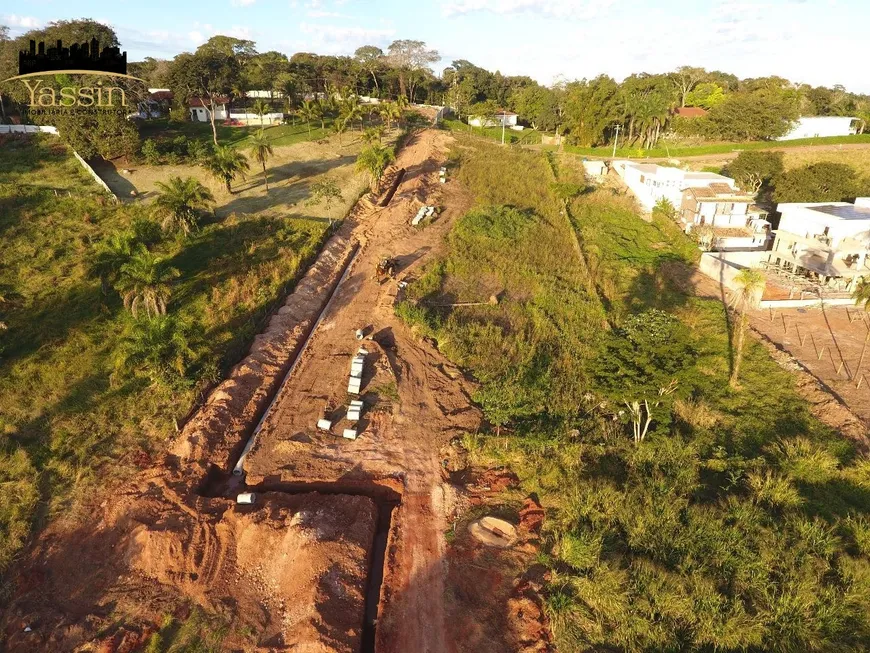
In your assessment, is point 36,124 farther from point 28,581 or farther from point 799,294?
point 799,294

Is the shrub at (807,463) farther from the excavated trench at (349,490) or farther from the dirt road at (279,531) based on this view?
the excavated trench at (349,490)

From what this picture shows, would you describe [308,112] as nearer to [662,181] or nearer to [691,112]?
[662,181]

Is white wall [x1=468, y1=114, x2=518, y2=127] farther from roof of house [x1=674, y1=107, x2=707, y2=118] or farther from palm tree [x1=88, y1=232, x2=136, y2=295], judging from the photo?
palm tree [x1=88, y1=232, x2=136, y2=295]

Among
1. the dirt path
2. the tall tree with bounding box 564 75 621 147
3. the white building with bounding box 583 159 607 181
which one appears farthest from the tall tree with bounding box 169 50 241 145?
the tall tree with bounding box 564 75 621 147

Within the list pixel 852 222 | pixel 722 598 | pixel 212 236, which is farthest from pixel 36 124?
pixel 852 222

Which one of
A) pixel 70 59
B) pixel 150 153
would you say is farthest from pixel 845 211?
pixel 70 59
